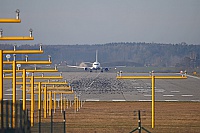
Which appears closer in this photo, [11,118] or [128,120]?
[11,118]

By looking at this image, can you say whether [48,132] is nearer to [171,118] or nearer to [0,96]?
[0,96]

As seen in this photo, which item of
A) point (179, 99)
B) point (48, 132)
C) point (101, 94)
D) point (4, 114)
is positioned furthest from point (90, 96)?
point (4, 114)

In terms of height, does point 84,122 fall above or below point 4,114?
below

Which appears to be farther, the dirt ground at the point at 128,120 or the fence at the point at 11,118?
the dirt ground at the point at 128,120

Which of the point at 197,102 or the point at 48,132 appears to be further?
the point at 197,102

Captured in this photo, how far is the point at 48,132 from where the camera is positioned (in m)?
19.5

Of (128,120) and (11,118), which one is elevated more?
(11,118)

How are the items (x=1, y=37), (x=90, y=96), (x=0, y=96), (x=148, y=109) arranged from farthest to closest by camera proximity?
(x=90, y=96)
(x=148, y=109)
(x=1, y=37)
(x=0, y=96)

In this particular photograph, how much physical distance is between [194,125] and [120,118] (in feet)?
15.0

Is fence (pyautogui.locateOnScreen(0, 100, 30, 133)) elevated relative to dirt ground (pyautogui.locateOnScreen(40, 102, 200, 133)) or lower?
elevated

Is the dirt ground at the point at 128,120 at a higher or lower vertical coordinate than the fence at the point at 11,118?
lower

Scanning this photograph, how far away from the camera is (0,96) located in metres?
15.0

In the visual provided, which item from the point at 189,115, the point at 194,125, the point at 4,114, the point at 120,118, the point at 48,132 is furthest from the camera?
the point at 189,115

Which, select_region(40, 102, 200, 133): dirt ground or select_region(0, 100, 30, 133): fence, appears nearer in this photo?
select_region(0, 100, 30, 133): fence
